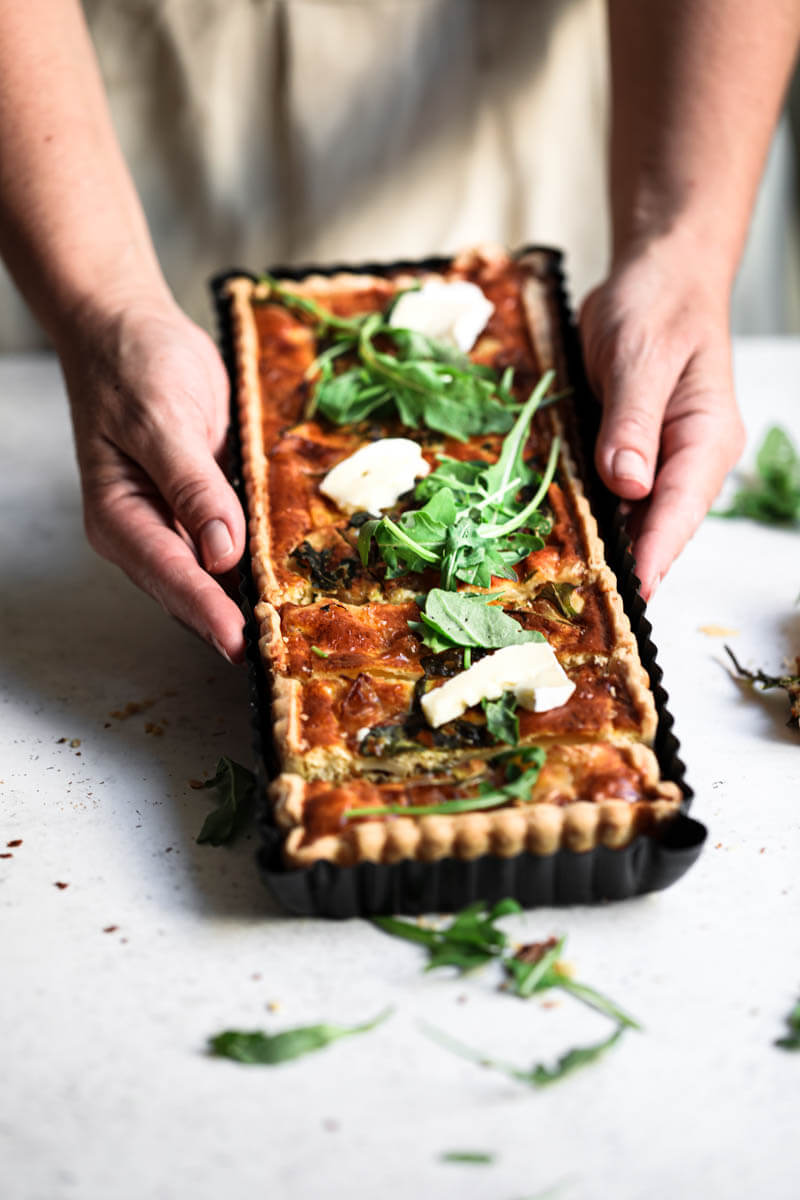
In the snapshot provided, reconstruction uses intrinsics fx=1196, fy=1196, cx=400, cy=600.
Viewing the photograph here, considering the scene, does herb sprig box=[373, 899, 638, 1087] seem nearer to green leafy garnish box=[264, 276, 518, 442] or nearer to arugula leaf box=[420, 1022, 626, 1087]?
arugula leaf box=[420, 1022, 626, 1087]

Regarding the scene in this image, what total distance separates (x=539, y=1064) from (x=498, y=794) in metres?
0.41

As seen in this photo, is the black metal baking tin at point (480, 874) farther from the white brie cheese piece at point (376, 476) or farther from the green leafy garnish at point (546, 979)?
the white brie cheese piece at point (376, 476)

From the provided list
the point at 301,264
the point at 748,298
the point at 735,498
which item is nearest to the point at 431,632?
the point at 735,498

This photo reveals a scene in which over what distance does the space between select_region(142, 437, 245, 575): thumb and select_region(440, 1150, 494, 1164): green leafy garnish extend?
121 cm

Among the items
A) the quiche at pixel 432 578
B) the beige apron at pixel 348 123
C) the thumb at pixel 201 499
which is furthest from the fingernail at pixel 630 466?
the beige apron at pixel 348 123

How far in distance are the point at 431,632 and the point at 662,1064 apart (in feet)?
2.77

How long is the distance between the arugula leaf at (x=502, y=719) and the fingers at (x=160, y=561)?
0.52 m

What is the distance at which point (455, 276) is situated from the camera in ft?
10.7

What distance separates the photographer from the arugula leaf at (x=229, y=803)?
2139 millimetres

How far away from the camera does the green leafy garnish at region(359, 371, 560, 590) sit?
7.68 ft

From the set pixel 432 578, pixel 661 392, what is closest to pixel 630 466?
pixel 661 392

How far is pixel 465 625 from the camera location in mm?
2193

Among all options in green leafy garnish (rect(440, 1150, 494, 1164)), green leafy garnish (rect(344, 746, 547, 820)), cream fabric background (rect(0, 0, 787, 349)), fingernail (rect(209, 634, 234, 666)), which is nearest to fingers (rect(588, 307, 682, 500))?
green leafy garnish (rect(344, 746, 547, 820))

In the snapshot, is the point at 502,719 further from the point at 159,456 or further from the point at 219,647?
the point at 159,456
